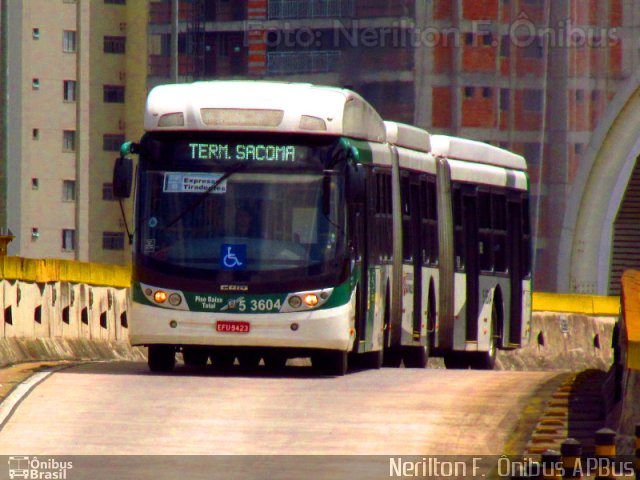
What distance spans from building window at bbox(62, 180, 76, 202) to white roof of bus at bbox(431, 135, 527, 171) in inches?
2805

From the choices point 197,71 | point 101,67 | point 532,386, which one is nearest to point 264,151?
point 532,386

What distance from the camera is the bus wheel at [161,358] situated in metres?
20.7

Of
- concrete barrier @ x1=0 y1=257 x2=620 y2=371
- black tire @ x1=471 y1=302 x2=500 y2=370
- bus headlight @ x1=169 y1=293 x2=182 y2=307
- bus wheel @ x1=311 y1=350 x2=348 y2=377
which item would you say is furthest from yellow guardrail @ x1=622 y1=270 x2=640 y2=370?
black tire @ x1=471 y1=302 x2=500 y2=370

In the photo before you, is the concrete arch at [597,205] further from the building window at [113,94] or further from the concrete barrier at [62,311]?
the building window at [113,94]

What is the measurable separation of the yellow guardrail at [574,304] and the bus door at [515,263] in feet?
33.8

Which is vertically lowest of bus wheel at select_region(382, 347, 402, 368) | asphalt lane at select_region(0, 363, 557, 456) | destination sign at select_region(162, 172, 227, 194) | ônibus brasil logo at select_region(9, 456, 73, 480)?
bus wheel at select_region(382, 347, 402, 368)

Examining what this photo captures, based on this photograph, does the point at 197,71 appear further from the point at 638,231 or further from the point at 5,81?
the point at 5,81

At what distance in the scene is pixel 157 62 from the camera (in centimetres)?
9575

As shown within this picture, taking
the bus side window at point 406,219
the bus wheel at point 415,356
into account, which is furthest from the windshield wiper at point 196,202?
the bus wheel at point 415,356

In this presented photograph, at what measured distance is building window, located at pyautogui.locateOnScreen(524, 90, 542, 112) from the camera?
7844cm

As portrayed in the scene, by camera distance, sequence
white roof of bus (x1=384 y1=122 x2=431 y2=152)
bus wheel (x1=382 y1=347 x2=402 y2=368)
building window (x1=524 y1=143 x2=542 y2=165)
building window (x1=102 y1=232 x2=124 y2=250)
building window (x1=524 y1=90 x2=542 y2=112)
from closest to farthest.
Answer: white roof of bus (x1=384 y1=122 x2=431 y2=152)
bus wheel (x1=382 y1=347 x2=402 y2=368)
building window (x1=524 y1=90 x2=542 y2=112)
building window (x1=524 y1=143 x2=542 y2=165)
building window (x1=102 y1=232 x2=124 y2=250)

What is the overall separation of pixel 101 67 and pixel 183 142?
8386cm

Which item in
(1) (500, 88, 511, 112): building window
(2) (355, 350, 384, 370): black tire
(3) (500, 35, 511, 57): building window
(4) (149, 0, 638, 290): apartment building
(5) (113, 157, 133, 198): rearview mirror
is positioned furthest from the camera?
(1) (500, 88, 511, 112): building window

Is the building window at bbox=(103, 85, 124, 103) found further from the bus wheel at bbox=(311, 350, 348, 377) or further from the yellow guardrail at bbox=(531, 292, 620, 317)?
the bus wheel at bbox=(311, 350, 348, 377)
